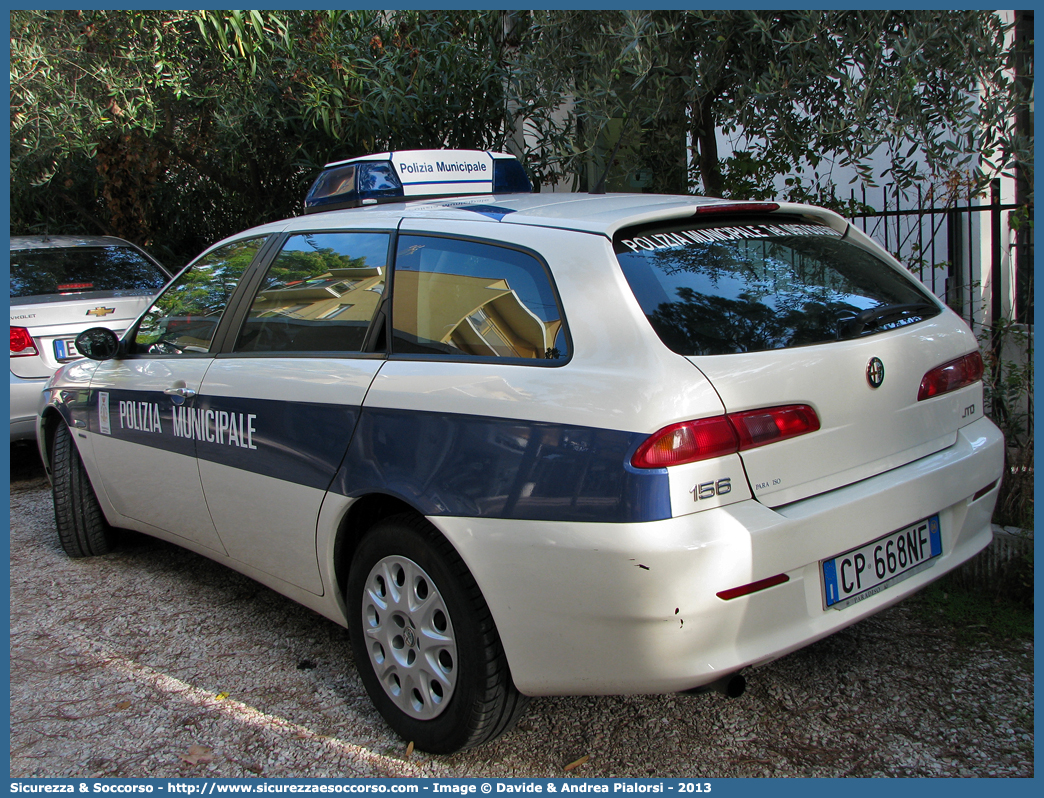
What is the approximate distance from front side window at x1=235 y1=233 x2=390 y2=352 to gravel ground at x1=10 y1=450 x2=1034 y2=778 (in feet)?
3.97

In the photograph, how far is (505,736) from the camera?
2.83 metres

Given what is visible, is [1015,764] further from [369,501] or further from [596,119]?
[596,119]

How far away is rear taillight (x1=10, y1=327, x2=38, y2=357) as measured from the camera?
19.1 feet

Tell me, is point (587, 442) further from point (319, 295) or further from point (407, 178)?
point (407, 178)

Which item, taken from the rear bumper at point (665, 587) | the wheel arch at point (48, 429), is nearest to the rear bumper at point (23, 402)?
the wheel arch at point (48, 429)

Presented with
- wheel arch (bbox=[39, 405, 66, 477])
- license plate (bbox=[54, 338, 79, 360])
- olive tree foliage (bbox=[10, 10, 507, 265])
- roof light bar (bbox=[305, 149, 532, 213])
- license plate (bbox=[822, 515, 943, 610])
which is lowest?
license plate (bbox=[822, 515, 943, 610])

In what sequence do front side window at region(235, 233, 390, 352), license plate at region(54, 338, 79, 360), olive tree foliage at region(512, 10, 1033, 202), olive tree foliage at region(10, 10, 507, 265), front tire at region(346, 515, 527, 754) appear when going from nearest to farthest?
front tire at region(346, 515, 527, 754), front side window at region(235, 233, 390, 352), olive tree foliage at region(512, 10, 1033, 202), license plate at region(54, 338, 79, 360), olive tree foliage at region(10, 10, 507, 265)

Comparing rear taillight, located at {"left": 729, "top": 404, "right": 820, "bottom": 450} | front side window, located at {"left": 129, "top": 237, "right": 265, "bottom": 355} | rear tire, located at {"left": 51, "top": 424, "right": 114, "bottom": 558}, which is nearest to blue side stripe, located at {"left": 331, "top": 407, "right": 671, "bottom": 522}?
rear taillight, located at {"left": 729, "top": 404, "right": 820, "bottom": 450}

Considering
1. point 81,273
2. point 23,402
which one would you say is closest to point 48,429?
point 23,402

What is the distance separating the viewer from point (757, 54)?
15.5ft

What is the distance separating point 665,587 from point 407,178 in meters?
2.25

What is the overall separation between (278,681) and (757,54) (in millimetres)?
3817

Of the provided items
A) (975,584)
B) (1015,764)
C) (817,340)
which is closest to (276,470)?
(817,340)

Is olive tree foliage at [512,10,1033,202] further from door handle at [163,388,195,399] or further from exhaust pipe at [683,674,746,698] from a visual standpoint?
exhaust pipe at [683,674,746,698]
